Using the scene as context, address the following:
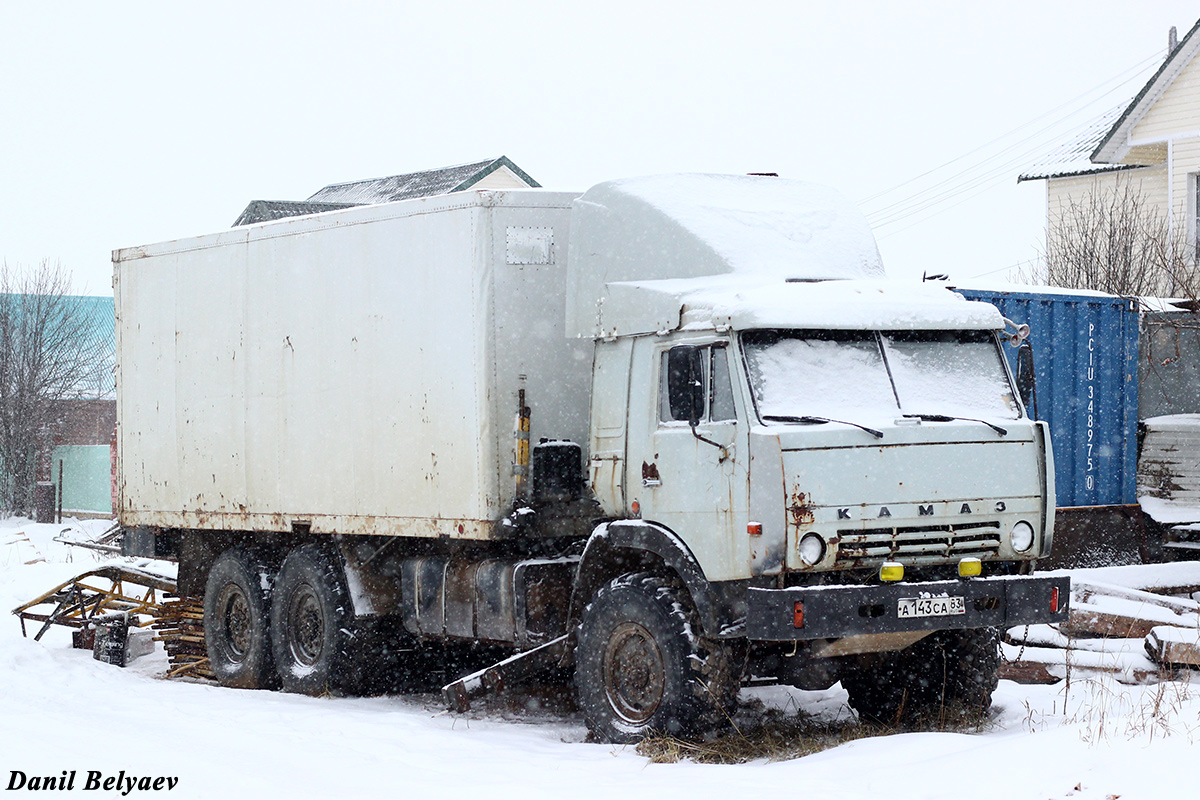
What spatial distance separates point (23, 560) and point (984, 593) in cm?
2081

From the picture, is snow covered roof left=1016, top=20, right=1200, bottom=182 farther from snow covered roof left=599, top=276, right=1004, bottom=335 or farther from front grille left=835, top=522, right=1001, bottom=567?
front grille left=835, top=522, right=1001, bottom=567

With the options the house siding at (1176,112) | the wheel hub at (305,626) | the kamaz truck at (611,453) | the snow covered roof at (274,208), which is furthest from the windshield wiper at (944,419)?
the snow covered roof at (274,208)

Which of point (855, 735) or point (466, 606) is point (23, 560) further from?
point (855, 735)

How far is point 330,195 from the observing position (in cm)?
4031

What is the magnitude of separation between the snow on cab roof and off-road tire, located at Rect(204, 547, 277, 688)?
4.65m

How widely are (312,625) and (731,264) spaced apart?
5280 mm

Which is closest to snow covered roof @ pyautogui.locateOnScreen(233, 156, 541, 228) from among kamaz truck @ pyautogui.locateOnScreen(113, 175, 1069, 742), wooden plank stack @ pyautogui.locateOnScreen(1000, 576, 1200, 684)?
kamaz truck @ pyautogui.locateOnScreen(113, 175, 1069, 742)

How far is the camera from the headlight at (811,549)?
7812 millimetres

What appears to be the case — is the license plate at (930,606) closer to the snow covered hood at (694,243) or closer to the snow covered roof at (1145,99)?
the snow covered hood at (694,243)

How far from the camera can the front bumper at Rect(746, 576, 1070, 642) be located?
7727mm

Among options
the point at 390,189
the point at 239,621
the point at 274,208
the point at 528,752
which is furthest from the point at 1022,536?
the point at 390,189

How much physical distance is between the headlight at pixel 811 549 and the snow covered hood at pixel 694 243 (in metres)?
1.67

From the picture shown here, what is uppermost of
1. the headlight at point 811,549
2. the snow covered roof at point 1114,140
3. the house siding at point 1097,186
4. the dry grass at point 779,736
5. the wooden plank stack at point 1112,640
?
the snow covered roof at point 1114,140

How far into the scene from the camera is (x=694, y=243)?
9117mm
